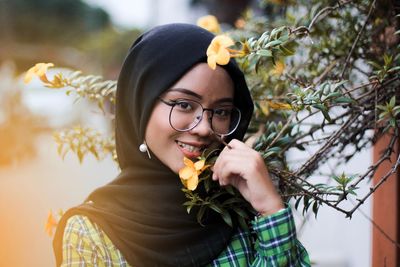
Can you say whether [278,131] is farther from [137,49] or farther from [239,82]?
[137,49]

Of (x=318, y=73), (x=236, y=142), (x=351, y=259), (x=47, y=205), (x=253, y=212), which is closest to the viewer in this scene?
(x=236, y=142)

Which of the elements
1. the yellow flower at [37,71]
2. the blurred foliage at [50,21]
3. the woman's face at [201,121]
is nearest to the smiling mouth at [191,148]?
the woman's face at [201,121]

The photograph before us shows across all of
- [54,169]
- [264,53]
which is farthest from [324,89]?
[54,169]

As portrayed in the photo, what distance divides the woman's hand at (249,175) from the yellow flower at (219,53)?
0.20 metres

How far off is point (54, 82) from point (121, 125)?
0.27 m

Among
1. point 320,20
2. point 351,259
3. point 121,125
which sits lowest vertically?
point 351,259

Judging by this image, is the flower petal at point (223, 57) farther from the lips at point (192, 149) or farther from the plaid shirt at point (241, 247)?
the plaid shirt at point (241, 247)

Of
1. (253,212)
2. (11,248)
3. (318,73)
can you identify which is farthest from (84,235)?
(11,248)

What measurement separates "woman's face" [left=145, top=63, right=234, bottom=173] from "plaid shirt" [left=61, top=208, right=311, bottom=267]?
24 cm

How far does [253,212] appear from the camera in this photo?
1429 millimetres

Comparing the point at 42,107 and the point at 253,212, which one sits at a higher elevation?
the point at 42,107

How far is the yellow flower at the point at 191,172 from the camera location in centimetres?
126

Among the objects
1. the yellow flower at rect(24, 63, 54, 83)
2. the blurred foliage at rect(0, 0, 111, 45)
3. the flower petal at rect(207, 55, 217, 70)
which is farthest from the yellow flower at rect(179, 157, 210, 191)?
the blurred foliage at rect(0, 0, 111, 45)

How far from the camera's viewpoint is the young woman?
1271mm
